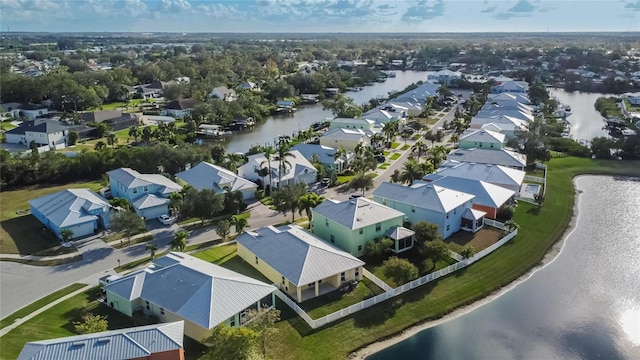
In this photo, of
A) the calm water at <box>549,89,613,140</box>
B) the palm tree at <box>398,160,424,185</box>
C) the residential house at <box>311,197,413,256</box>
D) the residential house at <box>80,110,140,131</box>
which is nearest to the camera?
the residential house at <box>311,197,413,256</box>

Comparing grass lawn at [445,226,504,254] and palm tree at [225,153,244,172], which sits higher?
palm tree at [225,153,244,172]

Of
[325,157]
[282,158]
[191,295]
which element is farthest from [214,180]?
[191,295]

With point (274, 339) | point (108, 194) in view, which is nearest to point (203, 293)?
point (274, 339)

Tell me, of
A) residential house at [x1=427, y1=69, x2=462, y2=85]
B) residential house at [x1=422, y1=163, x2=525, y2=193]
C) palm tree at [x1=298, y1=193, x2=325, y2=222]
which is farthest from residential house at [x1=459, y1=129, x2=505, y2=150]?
residential house at [x1=427, y1=69, x2=462, y2=85]

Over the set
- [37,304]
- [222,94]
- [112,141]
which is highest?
[222,94]

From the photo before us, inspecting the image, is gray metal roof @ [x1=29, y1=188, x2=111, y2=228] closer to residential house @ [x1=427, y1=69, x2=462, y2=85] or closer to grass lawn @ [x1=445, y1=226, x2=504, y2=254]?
grass lawn @ [x1=445, y1=226, x2=504, y2=254]

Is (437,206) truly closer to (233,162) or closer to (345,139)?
(233,162)

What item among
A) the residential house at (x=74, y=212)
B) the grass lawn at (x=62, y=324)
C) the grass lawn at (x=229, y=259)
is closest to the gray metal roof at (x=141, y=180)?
the residential house at (x=74, y=212)
